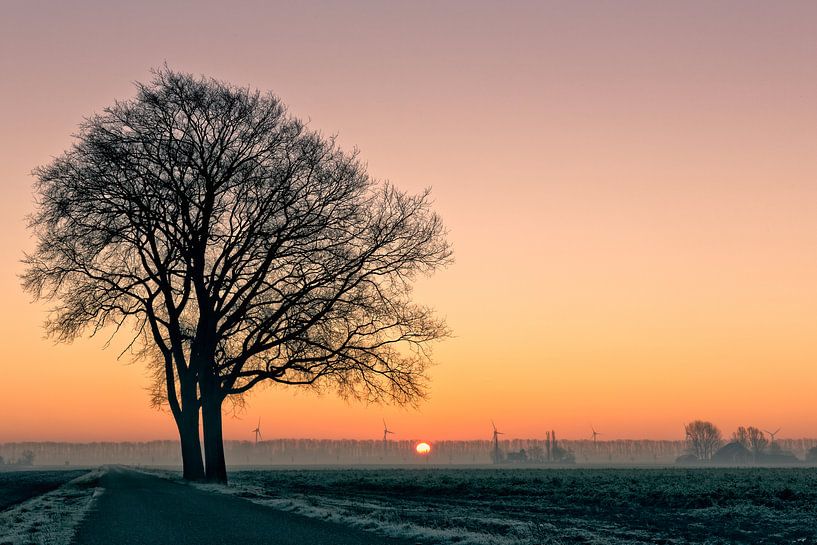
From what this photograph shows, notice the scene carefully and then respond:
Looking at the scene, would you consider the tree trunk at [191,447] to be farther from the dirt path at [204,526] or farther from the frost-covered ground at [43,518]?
the dirt path at [204,526]

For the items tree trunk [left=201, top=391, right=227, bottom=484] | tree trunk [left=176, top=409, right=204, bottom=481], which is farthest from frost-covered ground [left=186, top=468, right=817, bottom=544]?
tree trunk [left=176, top=409, right=204, bottom=481]

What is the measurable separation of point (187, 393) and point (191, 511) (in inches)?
660

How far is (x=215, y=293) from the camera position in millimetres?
34469

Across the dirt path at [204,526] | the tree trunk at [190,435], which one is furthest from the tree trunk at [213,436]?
the dirt path at [204,526]

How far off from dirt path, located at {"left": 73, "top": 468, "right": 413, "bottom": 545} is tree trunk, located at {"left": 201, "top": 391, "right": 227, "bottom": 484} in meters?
11.0

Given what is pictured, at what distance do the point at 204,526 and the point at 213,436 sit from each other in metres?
18.9

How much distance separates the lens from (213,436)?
34344 millimetres

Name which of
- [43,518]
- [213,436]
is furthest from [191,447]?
[43,518]

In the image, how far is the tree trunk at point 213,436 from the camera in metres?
33.7

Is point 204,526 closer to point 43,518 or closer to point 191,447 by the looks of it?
point 43,518

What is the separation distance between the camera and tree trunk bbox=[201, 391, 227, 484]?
3369 centimetres

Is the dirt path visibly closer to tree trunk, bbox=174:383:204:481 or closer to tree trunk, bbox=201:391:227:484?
tree trunk, bbox=201:391:227:484

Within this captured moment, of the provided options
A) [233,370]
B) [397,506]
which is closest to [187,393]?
[233,370]

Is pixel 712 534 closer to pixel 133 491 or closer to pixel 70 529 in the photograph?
pixel 70 529
